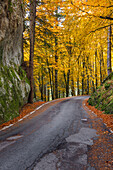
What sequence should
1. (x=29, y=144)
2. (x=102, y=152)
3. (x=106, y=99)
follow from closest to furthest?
(x=102, y=152), (x=29, y=144), (x=106, y=99)

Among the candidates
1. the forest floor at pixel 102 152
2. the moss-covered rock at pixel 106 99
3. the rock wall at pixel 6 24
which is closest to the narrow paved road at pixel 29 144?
the forest floor at pixel 102 152

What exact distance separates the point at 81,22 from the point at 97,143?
609cm

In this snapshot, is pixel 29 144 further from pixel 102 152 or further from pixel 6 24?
pixel 6 24

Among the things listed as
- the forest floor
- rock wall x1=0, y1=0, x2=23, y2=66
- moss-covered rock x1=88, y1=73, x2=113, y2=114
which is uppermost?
rock wall x1=0, y1=0, x2=23, y2=66

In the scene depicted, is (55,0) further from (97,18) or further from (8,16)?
(8,16)

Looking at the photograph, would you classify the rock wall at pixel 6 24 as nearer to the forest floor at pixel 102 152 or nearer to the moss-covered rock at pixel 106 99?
the forest floor at pixel 102 152

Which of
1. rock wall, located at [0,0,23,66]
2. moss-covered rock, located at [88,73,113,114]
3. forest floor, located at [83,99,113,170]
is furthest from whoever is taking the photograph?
moss-covered rock, located at [88,73,113,114]

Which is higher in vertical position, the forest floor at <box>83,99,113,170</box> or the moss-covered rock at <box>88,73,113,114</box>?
the moss-covered rock at <box>88,73,113,114</box>

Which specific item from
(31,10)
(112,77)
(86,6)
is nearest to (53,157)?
(86,6)

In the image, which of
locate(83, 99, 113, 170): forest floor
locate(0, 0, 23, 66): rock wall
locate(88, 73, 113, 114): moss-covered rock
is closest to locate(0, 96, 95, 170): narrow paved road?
locate(83, 99, 113, 170): forest floor

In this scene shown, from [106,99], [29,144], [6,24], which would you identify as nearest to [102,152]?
[29,144]

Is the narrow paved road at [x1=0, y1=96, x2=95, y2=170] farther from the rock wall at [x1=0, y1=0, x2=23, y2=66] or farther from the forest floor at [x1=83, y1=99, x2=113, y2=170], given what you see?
the rock wall at [x1=0, y1=0, x2=23, y2=66]

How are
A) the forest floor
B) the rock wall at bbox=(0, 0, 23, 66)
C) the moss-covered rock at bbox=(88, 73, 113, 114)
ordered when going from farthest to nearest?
the moss-covered rock at bbox=(88, 73, 113, 114) < the rock wall at bbox=(0, 0, 23, 66) < the forest floor

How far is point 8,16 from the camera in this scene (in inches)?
275
